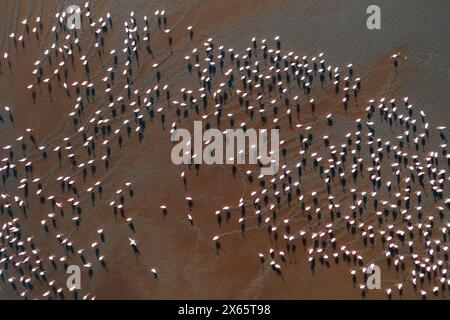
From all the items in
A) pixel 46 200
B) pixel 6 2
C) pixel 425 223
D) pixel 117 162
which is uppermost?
pixel 6 2

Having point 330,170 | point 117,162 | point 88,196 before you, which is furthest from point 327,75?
point 88,196

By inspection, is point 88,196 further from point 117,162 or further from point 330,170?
point 330,170

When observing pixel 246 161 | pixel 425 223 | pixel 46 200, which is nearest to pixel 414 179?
pixel 425 223

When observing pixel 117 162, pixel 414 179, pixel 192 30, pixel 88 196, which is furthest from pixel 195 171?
pixel 414 179

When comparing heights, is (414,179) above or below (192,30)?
below

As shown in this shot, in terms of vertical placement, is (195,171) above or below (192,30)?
below

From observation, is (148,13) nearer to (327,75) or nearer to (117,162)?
(117,162)
